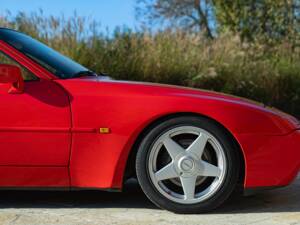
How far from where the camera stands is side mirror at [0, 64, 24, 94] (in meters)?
4.17

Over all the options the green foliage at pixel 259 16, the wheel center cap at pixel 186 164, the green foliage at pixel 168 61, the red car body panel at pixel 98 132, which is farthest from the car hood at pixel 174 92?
the green foliage at pixel 259 16

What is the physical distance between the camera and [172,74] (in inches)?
424

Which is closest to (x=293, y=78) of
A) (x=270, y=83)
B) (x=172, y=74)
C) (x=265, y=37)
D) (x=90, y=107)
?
(x=270, y=83)

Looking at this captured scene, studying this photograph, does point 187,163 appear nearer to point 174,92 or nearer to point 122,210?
point 174,92

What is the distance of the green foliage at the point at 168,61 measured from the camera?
415 inches

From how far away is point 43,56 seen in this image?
473 cm

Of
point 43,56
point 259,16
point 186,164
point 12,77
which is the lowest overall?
point 186,164

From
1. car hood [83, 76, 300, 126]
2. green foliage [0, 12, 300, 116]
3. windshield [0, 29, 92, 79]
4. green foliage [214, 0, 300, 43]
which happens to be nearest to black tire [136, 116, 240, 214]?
car hood [83, 76, 300, 126]

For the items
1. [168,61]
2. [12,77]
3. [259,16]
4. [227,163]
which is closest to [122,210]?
[227,163]

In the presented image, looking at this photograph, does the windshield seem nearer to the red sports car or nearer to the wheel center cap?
the red sports car

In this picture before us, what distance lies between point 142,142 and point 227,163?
634mm

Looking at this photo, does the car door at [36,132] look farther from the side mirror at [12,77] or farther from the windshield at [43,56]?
the windshield at [43,56]

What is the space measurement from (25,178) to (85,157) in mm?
474

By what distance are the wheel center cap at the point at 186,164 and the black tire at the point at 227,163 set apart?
0.24 meters
